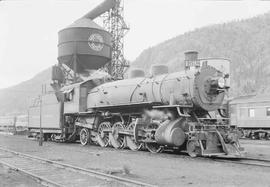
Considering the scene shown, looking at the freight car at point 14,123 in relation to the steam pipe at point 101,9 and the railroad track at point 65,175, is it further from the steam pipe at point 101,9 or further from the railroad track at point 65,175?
the railroad track at point 65,175

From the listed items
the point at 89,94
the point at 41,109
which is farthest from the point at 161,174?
the point at 41,109

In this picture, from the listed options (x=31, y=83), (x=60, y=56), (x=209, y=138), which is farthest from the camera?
(x=31, y=83)

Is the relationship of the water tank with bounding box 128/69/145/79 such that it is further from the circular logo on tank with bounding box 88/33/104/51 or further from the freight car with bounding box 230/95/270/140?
the freight car with bounding box 230/95/270/140

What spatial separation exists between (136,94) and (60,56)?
1089 cm

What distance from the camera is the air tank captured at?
73.5 feet

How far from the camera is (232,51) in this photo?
71.6 m

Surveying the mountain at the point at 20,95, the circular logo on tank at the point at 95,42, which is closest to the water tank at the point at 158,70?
the circular logo on tank at the point at 95,42

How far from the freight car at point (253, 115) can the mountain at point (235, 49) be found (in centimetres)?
2107

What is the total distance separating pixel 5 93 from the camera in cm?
11525

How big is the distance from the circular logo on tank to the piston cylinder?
11768mm

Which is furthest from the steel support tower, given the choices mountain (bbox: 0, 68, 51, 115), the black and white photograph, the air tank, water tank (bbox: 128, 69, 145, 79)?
mountain (bbox: 0, 68, 51, 115)

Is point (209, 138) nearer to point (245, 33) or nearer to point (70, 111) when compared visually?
point (70, 111)

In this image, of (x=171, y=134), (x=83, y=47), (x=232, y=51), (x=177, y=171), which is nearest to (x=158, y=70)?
(x=171, y=134)

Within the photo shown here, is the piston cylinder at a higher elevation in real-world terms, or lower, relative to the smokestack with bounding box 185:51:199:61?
lower
